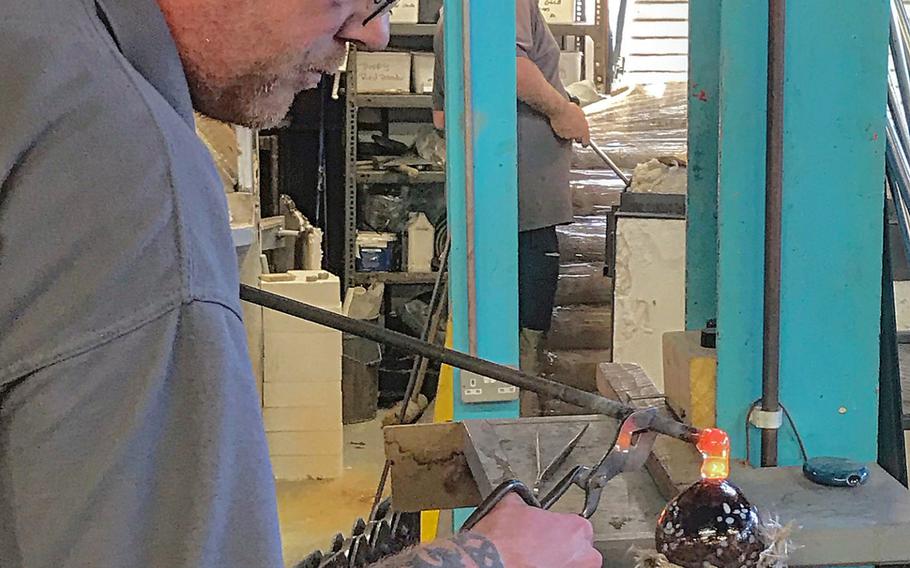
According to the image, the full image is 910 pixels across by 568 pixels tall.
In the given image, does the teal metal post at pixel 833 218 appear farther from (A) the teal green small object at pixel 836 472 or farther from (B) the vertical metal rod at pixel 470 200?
(B) the vertical metal rod at pixel 470 200

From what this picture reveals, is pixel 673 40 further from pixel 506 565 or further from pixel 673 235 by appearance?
pixel 506 565

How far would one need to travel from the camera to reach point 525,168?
2.70m

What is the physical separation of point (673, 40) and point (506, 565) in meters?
3.86

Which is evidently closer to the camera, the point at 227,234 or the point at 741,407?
the point at 227,234

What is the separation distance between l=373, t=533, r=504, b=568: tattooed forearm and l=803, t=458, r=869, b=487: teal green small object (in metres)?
0.48

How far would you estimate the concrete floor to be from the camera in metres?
2.70

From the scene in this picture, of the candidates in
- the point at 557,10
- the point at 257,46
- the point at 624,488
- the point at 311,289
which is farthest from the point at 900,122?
the point at 557,10

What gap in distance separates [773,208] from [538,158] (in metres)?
1.59

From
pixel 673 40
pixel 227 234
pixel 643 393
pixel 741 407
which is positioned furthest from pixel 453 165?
pixel 673 40

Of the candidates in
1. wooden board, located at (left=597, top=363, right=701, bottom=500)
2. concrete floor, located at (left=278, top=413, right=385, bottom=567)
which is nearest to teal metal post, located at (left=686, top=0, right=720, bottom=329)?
wooden board, located at (left=597, top=363, right=701, bottom=500)

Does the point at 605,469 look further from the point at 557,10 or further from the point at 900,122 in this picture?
the point at 557,10

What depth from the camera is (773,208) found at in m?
1.13

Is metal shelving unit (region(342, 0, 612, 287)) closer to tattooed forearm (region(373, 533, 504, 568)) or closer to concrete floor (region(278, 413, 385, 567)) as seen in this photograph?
concrete floor (region(278, 413, 385, 567))

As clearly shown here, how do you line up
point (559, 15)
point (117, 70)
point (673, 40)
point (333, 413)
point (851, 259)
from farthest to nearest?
point (673, 40) → point (559, 15) → point (333, 413) → point (851, 259) → point (117, 70)
